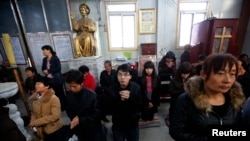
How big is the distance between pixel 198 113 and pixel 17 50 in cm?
620

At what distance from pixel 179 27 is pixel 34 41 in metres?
5.43

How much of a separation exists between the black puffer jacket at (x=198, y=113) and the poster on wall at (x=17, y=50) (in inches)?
234

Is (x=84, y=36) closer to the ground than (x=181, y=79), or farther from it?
farther from it

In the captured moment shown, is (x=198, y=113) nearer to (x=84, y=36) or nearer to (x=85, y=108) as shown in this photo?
(x=85, y=108)

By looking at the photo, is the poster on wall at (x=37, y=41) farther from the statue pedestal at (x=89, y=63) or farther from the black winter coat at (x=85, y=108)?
the black winter coat at (x=85, y=108)

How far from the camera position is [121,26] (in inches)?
200

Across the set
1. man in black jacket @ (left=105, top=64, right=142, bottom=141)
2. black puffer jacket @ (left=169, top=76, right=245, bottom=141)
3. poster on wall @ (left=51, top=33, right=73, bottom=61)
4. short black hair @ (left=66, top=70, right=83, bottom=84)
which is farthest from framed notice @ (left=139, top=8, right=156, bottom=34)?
black puffer jacket @ (left=169, top=76, right=245, bottom=141)

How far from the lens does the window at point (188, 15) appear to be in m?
4.77

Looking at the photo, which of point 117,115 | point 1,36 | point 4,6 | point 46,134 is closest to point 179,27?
point 117,115

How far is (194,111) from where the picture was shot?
2.91 ft

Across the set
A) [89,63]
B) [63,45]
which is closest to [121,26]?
[89,63]

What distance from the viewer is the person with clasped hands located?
31.4 inches

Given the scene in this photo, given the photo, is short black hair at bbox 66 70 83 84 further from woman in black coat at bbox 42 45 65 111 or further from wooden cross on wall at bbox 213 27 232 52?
wooden cross on wall at bbox 213 27 232 52

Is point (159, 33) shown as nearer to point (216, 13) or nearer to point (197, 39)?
point (197, 39)
